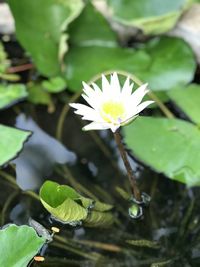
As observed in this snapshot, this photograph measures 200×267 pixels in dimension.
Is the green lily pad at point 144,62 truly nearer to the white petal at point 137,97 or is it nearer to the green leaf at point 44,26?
the green leaf at point 44,26

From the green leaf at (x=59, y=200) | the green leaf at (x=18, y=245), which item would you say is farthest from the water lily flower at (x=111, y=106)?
the green leaf at (x=18, y=245)

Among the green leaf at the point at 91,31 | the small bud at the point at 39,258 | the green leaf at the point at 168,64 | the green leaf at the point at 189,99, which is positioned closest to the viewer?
the small bud at the point at 39,258

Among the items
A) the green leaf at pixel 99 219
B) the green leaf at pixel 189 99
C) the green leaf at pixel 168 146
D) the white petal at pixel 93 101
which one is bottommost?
the green leaf at pixel 99 219

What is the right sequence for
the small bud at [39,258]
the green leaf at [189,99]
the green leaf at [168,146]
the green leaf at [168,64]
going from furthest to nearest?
the green leaf at [168,64]
the green leaf at [189,99]
the green leaf at [168,146]
the small bud at [39,258]

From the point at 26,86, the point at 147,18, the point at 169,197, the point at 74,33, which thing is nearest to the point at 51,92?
the point at 26,86

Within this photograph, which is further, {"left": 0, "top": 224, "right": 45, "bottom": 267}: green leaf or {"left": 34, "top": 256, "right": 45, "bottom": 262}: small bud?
{"left": 34, "top": 256, "right": 45, "bottom": 262}: small bud

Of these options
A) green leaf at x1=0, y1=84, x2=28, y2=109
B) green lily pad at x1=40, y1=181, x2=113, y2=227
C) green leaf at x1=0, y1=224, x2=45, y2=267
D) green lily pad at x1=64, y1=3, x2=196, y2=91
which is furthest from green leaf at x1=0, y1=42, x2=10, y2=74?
green leaf at x1=0, y1=224, x2=45, y2=267

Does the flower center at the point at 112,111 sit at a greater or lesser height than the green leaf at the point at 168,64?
greater

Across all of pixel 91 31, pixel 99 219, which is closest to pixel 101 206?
pixel 99 219

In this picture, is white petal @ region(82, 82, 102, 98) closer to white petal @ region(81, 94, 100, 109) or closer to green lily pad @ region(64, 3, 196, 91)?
white petal @ region(81, 94, 100, 109)
